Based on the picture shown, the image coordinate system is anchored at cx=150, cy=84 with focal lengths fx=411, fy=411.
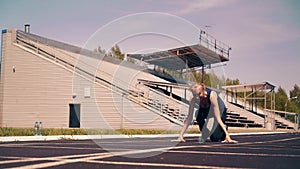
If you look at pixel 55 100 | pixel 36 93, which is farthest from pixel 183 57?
pixel 36 93

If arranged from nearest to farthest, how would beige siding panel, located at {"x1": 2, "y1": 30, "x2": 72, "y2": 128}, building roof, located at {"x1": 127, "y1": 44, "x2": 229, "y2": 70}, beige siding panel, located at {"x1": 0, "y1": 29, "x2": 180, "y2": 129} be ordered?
beige siding panel, located at {"x1": 0, "y1": 29, "x2": 180, "y2": 129} → beige siding panel, located at {"x1": 2, "y1": 30, "x2": 72, "y2": 128} → building roof, located at {"x1": 127, "y1": 44, "x2": 229, "y2": 70}

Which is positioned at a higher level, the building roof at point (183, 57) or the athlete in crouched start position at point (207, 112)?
the building roof at point (183, 57)

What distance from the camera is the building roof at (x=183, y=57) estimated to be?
39.1 m

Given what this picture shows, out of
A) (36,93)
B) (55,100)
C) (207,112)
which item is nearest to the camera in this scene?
(207,112)

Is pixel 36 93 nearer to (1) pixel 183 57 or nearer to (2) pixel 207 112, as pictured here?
(1) pixel 183 57

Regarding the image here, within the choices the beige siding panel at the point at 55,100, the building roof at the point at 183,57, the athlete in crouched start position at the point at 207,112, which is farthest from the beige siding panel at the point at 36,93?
the athlete in crouched start position at the point at 207,112

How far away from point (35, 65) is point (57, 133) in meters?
13.5

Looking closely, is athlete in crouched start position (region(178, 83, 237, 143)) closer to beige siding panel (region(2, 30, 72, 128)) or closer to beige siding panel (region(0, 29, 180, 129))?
beige siding panel (region(0, 29, 180, 129))

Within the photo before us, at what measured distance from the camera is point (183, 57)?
41094 millimetres

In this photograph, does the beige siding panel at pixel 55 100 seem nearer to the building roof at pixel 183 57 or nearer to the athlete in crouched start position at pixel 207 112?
the building roof at pixel 183 57

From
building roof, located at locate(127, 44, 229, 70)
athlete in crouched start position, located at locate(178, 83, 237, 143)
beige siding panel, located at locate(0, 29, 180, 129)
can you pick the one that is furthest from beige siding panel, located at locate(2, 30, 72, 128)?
athlete in crouched start position, located at locate(178, 83, 237, 143)

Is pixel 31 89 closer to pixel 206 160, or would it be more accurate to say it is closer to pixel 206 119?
pixel 206 119

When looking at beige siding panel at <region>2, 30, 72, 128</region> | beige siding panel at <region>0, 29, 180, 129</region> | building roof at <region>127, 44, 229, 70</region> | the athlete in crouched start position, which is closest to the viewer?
the athlete in crouched start position

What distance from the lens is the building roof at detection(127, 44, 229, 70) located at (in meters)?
39.1
